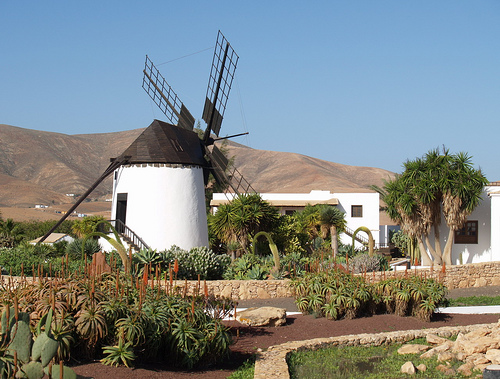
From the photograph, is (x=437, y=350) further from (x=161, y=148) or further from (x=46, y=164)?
(x=46, y=164)

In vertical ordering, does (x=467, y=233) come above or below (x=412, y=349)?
above

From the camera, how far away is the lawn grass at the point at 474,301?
651 inches

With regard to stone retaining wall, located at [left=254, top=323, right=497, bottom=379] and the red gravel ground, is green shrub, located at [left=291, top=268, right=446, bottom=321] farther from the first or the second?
stone retaining wall, located at [left=254, top=323, right=497, bottom=379]

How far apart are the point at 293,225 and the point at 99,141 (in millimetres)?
143620

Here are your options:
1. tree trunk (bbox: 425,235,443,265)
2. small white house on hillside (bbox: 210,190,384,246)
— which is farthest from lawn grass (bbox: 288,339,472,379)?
small white house on hillside (bbox: 210,190,384,246)

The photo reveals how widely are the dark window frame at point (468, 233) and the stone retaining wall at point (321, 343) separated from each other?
1388 cm

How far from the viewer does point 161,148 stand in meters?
23.9

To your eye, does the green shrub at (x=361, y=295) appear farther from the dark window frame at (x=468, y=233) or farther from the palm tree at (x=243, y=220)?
the dark window frame at (x=468, y=233)

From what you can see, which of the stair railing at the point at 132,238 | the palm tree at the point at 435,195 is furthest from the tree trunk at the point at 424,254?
the stair railing at the point at 132,238

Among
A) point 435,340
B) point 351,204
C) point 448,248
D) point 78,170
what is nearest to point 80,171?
point 78,170

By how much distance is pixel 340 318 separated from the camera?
43.2ft

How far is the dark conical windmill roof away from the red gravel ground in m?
11.9

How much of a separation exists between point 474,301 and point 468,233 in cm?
902

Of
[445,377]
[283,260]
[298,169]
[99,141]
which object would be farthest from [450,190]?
[99,141]
